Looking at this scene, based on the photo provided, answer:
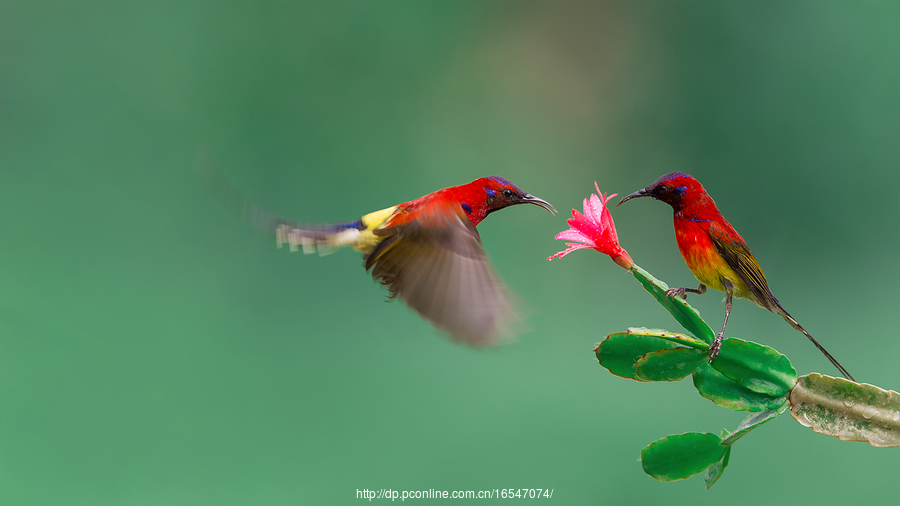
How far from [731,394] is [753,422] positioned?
28mm

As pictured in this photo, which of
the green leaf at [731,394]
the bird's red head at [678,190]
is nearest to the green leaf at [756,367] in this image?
the green leaf at [731,394]

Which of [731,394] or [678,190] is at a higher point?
[678,190]

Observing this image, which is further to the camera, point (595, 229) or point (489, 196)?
point (489, 196)

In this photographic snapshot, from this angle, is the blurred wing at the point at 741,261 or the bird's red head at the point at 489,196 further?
the bird's red head at the point at 489,196

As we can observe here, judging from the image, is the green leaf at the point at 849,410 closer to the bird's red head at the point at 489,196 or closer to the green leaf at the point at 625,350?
the green leaf at the point at 625,350

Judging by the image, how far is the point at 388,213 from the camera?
67 cm

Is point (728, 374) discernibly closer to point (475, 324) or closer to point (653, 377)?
point (653, 377)

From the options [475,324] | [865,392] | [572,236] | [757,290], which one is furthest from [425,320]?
[865,392]

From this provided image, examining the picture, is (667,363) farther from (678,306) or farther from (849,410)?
(849,410)

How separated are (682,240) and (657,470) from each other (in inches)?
8.1

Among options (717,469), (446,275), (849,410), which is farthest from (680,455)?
(446,275)

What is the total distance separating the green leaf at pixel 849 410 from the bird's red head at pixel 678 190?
0.20 m

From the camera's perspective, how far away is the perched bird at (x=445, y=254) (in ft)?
1.61

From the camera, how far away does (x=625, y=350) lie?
494 millimetres
